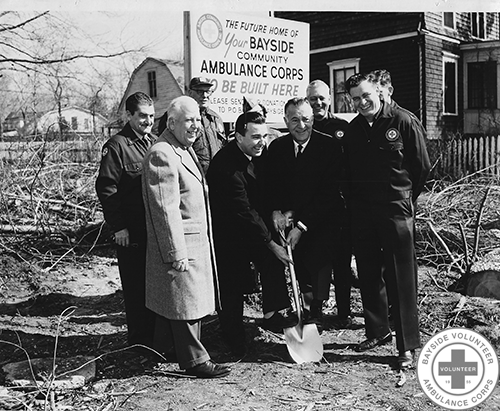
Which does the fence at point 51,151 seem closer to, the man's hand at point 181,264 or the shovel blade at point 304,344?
the man's hand at point 181,264

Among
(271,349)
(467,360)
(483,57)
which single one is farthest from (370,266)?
(483,57)

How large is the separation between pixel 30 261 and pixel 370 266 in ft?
13.6

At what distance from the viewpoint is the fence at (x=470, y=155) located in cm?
1303

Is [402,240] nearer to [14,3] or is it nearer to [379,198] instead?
[379,198]

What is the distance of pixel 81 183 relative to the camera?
7.80 m

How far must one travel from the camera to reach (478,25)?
733 inches

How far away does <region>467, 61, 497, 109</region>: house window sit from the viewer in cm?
1750

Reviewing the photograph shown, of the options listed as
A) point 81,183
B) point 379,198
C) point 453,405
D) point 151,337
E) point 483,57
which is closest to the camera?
point 453,405

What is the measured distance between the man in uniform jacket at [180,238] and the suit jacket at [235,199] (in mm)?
244

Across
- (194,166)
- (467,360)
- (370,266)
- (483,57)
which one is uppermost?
(483,57)

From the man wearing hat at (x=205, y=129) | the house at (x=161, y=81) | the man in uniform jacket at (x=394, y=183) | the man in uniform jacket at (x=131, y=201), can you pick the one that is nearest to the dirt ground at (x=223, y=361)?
the man in uniform jacket at (x=131, y=201)

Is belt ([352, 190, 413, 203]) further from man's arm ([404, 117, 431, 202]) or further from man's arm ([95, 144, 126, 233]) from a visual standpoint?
man's arm ([95, 144, 126, 233])

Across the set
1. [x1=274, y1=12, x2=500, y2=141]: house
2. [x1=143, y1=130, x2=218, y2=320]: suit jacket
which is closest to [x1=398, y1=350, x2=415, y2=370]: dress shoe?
[x1=143, y1=130, x2=218, y2=320]: suit jacket

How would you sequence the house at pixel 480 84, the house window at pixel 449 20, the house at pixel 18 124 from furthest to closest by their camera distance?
the house at pixel 480 84
the house window at pixel 449 20
the house at pixel 18 124
